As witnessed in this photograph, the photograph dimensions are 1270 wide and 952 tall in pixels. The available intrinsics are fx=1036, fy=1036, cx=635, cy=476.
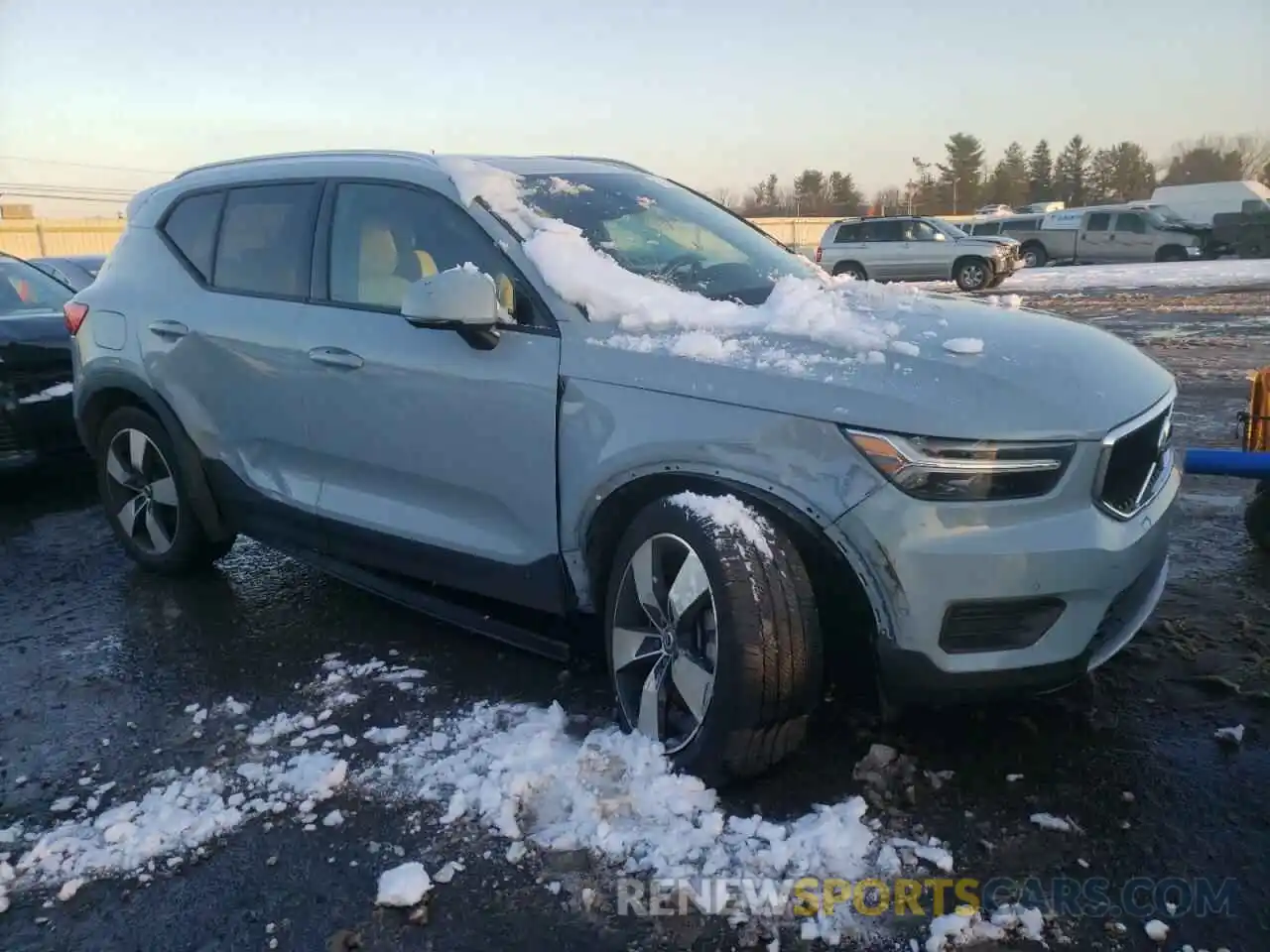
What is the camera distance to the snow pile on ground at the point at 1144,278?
20547 mm

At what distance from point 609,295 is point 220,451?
2030mm

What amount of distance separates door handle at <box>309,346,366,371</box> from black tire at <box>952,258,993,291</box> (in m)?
20.6

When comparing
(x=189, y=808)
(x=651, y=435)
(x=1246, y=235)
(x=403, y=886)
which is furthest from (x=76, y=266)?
(x=1246, y=235)

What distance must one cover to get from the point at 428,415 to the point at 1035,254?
1149 inches

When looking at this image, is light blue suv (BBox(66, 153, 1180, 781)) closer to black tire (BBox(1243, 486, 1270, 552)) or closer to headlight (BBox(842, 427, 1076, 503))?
headlight (BBox(842, 427, 1076, 503))

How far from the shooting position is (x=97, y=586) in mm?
4863

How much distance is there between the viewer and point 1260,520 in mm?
4406

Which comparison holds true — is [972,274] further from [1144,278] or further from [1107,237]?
[1107,237]

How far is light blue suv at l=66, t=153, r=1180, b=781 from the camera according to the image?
2572 mm

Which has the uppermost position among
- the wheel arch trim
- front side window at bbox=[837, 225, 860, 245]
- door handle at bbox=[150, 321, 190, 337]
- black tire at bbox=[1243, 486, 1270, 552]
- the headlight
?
front side window at bbox=[837, 225, 860, 245]

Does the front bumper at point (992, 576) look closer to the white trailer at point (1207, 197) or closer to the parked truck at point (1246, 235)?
the parked truck at point (1246, 235)

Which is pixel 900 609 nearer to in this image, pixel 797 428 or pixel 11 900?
pixel 797 428

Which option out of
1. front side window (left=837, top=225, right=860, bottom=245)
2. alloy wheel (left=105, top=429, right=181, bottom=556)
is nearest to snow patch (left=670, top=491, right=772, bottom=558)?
alloy wheel (left=105, top=429, right=181, bottom=556)

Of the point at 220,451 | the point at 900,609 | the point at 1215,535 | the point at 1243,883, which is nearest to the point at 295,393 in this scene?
the point at 220,451
